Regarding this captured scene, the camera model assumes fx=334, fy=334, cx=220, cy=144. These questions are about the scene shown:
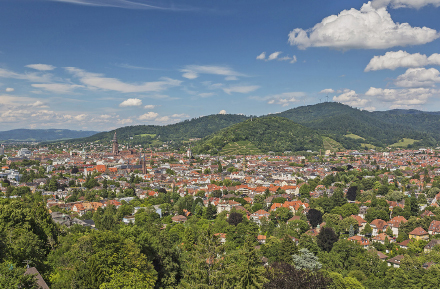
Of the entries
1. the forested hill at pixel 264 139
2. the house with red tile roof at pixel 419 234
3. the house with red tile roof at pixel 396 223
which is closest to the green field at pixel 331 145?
the forested hill at pixel 264 139

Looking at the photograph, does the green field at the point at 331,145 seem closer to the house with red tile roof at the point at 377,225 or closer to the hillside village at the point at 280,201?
the hillside village at the point at 280,201

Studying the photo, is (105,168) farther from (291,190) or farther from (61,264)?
(61,264)

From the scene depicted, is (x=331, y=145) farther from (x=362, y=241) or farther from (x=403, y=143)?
(x=362, y=241)

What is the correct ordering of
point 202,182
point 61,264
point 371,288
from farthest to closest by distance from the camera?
point 202,182 → point 371,288 → point 61,264

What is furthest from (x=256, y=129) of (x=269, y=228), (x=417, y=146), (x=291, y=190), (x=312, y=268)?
(x=312, y=268)

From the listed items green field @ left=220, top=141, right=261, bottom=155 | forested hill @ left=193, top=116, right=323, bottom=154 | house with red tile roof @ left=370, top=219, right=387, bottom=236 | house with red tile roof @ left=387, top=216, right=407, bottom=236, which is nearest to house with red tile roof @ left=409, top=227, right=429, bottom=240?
house with red tile roof @ left=387, top=216, right=407, bottom=236

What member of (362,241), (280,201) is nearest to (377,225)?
(362,241)
